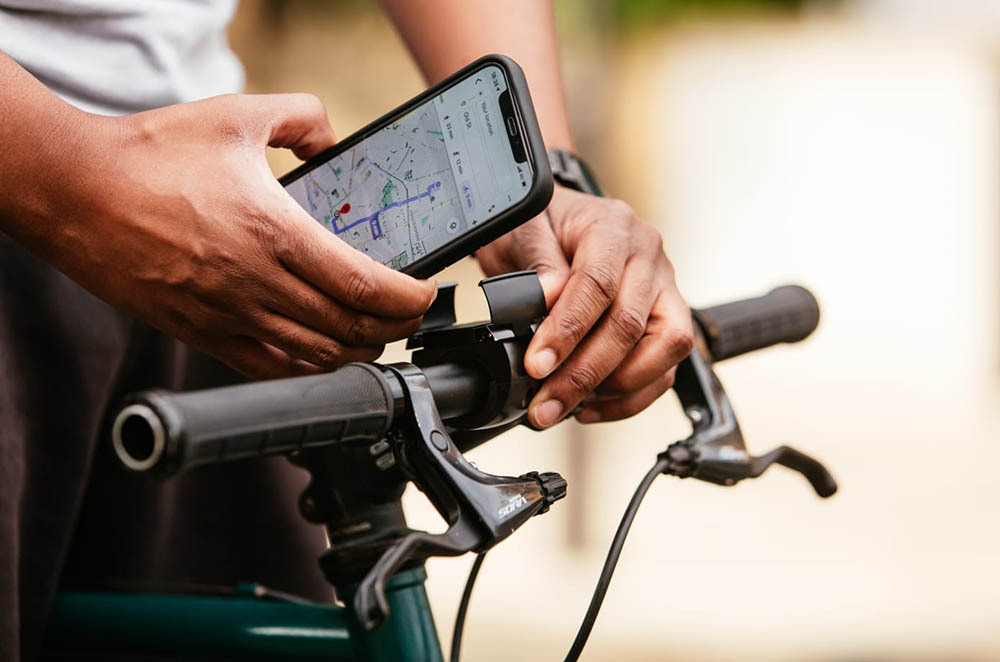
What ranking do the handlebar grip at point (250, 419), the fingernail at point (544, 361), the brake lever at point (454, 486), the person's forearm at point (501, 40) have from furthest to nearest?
the person's forearm at point (501, 40) → the fingernail at point (544, 361) → the brake lever at point (454, 486) → the handlebar grip at point (250, 419)

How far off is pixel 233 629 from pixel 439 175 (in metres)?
0.39

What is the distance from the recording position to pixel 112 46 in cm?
86

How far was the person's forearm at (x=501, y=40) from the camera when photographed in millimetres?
990

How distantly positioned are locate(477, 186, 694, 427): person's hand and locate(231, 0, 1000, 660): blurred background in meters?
2.75

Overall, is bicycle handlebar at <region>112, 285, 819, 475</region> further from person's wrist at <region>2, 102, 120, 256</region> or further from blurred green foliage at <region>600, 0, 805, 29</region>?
blurred green foliage at <region>600, 0, 805, 29</region>

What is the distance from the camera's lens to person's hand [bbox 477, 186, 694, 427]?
2.40 feet

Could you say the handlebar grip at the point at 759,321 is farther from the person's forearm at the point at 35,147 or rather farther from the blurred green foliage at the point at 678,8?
the blurred green foliage at the point at 678,8

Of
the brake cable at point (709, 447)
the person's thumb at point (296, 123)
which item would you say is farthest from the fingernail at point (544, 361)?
the person's thumb at point (296, 123)

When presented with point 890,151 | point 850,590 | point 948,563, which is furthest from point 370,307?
point 890,151

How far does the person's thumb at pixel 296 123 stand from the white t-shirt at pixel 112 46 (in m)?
0.17

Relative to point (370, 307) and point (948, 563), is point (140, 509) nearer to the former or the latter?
point (370, 307)

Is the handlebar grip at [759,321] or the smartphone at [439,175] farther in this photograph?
the handlebar grip at [759,321]

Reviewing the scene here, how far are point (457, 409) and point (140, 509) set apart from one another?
47 centimetres

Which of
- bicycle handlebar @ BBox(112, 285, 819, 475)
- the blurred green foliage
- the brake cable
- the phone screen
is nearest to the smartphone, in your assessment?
the phone screen
